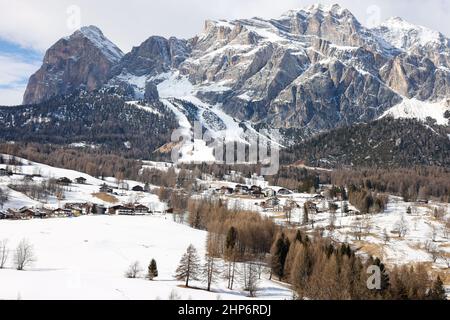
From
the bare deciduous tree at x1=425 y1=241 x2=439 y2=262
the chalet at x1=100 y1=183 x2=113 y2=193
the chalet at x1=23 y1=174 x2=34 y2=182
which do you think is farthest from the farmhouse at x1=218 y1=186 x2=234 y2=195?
the bare deciduous tree at x1=425 y1=241 x2=439 y2=262

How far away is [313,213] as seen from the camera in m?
A: 147

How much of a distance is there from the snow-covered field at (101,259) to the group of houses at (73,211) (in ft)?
61.4

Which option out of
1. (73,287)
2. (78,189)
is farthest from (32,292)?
(78,189)

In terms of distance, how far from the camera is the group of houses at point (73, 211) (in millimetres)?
119125

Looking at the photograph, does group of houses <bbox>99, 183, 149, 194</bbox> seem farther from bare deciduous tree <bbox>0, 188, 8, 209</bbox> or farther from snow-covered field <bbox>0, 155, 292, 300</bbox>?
snow-covered field <bbox>0, 155, 292, 300</bbox>

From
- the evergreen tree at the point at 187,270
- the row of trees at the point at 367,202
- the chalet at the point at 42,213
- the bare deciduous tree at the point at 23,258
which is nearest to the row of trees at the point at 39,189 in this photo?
the chalet at the point at 42,213

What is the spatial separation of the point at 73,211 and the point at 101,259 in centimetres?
6163

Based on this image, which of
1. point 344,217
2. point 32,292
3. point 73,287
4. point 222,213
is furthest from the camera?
point 344,217

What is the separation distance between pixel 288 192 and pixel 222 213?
80.8 metres

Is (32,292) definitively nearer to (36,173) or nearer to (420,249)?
(420,249)

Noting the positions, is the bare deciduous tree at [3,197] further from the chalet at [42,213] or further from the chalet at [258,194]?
the chalet at [258,194]

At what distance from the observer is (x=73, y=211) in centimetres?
12875

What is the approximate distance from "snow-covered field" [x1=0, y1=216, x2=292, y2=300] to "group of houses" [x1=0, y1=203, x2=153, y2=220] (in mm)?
18730
